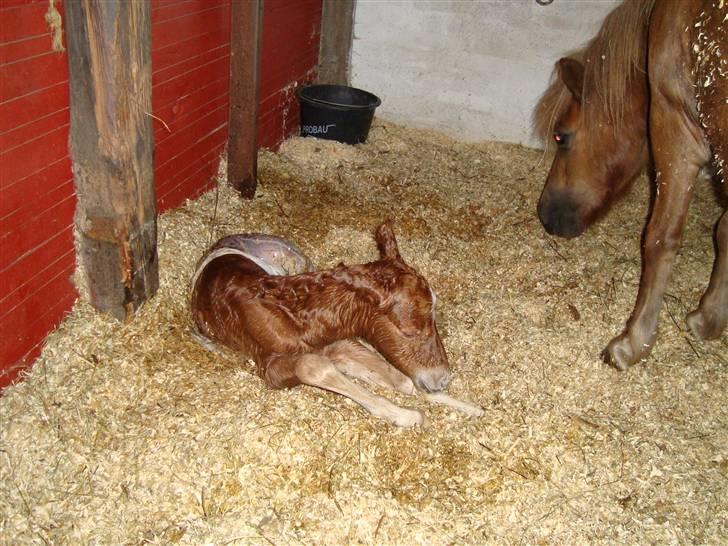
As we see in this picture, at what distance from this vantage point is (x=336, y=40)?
20.6ft

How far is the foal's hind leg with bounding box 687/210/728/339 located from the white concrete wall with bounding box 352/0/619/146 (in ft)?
9.68

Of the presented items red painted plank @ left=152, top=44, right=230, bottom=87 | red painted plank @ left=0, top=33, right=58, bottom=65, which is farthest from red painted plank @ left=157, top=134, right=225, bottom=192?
red painted plank @ left=0, top=33, right=58, bottom=65

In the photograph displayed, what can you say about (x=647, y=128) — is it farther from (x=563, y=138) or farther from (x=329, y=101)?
(x=329, y=101)

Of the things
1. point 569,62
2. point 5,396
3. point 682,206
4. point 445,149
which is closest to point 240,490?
point 5,396

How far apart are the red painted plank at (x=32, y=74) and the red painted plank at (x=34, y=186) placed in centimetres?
35

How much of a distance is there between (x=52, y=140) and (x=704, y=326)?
12.4ft

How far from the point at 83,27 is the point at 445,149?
429cm

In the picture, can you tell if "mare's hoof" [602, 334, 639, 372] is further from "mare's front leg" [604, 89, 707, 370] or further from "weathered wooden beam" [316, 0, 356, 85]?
"weathered wooden beam" [316, 0, 356, 85]

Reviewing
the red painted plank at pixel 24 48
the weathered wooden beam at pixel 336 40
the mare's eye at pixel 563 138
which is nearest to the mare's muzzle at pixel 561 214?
the mare's eye at pixel 563 138

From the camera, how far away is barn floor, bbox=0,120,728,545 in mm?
2484

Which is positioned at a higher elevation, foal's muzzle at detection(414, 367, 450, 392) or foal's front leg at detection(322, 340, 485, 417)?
foal's muzzle at detection(414, 367, 450, 392)

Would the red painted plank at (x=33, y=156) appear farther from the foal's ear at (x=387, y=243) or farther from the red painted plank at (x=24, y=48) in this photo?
the foal's ear at (x=387, y=243)

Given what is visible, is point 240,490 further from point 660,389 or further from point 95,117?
point 660,389

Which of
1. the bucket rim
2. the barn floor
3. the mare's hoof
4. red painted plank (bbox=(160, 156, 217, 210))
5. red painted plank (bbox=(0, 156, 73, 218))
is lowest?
the barn floor
